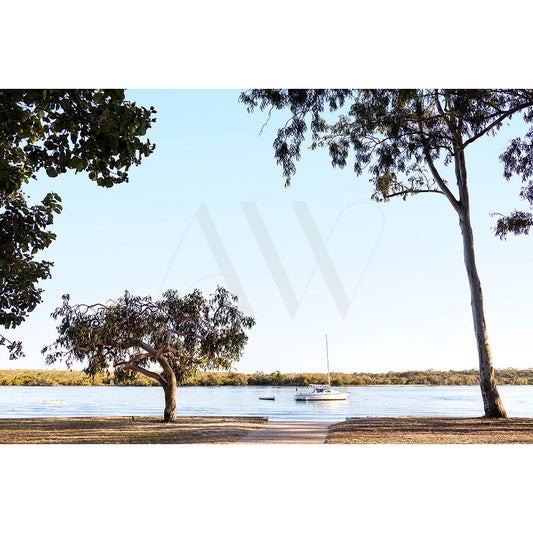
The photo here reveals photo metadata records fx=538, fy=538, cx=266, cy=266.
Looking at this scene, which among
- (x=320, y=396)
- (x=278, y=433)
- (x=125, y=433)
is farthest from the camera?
(x=320, y=396)

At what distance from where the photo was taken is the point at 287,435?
18.5ft

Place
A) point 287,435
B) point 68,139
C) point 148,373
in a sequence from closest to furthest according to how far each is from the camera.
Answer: point 68,139 → point 287,435 → point 148,373

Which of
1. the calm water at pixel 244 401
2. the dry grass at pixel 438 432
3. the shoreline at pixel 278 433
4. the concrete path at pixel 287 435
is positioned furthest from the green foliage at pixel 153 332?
the calm water at pixel 244 401

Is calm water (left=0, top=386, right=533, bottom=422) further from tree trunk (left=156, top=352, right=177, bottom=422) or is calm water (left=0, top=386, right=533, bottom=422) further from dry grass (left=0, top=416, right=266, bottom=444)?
dry grass (left=0, top=416, right=266, bottom=444)

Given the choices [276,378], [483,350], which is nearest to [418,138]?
[483,350]

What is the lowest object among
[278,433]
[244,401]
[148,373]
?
[244,401]

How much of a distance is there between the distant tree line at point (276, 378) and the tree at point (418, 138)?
7.49ft

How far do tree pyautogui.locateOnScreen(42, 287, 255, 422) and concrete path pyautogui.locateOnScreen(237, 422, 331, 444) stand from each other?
1.63m

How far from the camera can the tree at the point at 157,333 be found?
7.71 metres

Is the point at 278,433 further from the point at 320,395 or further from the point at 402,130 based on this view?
the point at 320,395

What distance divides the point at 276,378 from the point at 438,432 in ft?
20.4

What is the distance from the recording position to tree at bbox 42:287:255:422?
7.71 m
